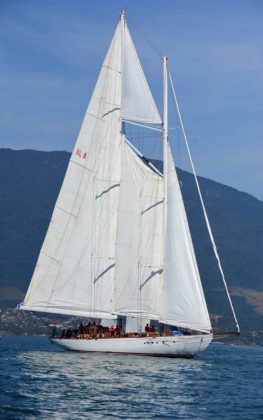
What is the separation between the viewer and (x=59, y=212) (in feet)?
270

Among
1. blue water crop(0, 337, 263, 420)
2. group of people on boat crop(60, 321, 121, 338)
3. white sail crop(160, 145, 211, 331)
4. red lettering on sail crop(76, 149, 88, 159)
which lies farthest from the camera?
red lettering on sail crop(76, 149, 88, 159)

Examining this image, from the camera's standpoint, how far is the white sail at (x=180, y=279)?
79.3m

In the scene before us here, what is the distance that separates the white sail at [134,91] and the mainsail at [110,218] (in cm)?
8

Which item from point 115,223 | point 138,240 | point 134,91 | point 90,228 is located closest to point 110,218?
point 115,223

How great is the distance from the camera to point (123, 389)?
58.3m

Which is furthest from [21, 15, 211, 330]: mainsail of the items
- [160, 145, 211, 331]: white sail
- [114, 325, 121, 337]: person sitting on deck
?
[114, 325, 121, 337]: person sitting on deck

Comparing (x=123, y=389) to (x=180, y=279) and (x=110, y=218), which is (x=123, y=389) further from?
(x=110, y=218)

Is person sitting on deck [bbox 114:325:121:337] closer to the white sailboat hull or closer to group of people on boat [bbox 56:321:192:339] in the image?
group of people on boat [bbox 56:321:192:339]

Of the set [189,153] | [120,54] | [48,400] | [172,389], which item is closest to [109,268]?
[189,153]

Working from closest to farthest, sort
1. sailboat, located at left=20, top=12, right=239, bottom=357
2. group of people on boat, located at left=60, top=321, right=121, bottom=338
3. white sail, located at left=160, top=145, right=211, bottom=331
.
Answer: white sail, located at left=160, top=145, right=211, bottom=331 < sailboat, located at left=20, top=12, right=239, bottom=357 < group of people on boat, located at left=60, top=321, right=121, bottom=338

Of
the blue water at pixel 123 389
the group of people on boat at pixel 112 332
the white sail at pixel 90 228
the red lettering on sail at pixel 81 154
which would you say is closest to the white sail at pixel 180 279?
the group of people on boat at pixel 112 332

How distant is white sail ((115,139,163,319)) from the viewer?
80938mm

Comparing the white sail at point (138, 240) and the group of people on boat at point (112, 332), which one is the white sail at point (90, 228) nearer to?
the white sail at point (138, 240)

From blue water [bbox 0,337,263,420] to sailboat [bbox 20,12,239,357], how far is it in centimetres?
438
